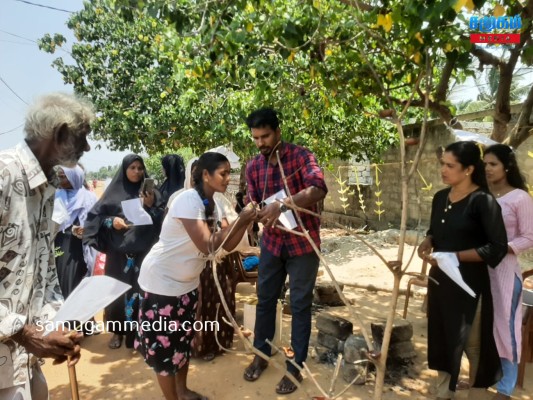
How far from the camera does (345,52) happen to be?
3463 mm

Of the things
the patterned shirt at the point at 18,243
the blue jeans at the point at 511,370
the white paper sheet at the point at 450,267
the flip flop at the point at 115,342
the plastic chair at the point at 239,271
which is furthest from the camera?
the plastic chair at the point at 239,271

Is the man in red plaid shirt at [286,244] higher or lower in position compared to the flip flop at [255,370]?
higher

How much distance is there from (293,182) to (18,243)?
176cm

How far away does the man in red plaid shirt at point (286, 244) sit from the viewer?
261 centimetres

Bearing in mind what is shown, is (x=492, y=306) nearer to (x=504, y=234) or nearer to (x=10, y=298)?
(x=504, y=234)

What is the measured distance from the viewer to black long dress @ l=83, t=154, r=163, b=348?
11.1 feet

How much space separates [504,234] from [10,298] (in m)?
2.53

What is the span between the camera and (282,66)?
4129 millimetres

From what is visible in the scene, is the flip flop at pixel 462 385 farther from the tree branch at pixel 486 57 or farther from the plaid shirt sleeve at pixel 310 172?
the tree branch at pixel 486 57

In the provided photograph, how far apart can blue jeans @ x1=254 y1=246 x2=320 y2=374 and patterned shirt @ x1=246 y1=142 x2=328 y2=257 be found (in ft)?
0.21

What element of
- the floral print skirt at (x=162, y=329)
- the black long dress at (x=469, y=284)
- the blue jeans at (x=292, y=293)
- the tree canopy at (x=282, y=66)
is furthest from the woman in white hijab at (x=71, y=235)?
the black long dress at (x=469, y=284)

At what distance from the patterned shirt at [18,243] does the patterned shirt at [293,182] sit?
1.34 meters

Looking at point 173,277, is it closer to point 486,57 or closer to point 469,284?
point 469,284

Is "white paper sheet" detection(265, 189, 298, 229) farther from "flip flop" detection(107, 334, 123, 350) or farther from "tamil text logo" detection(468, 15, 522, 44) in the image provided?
"flip flop" detection(107, 334, 123, 350)
